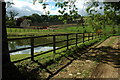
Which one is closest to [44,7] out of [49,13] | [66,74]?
[49,13]

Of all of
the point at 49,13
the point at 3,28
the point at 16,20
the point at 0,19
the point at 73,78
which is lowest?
the point at 73,78

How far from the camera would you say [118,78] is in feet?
14.4

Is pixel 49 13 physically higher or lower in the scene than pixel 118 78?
higher

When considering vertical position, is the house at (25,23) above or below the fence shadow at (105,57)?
above

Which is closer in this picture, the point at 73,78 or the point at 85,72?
the point at 73,78

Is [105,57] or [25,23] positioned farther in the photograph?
[25,23]

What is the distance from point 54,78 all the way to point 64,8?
3.80m

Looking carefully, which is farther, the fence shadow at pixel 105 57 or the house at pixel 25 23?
the house at pixel 25 23

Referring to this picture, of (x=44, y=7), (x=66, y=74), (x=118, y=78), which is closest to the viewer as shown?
(x=118, y=78)

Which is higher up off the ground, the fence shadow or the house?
the house

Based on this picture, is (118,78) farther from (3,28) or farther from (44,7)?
(3,28)

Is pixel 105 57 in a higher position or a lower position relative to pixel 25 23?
lower

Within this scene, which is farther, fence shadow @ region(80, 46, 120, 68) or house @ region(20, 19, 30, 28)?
house @ region(20, 19, 30, 28)

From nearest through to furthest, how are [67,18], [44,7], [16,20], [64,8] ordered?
[44,7] → [64,8] → [67,18] → [16,20]
